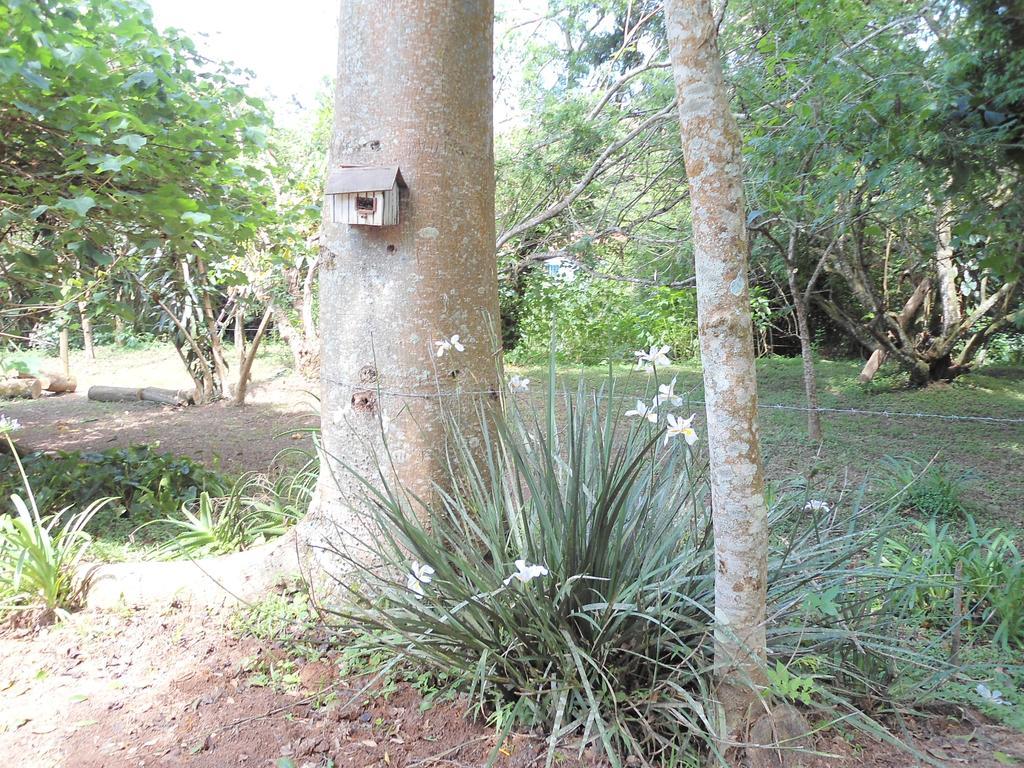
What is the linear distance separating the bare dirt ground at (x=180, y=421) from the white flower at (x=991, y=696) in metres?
3.16

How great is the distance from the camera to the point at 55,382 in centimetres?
980

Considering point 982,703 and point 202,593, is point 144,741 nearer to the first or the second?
point 202,593

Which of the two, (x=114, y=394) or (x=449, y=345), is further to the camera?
(x=114, y=394)

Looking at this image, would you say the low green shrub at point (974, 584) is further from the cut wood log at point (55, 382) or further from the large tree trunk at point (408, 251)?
the cut wood log at point (55, 382)

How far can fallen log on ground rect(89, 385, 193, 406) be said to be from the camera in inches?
336

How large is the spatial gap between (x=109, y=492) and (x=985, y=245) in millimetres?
5604

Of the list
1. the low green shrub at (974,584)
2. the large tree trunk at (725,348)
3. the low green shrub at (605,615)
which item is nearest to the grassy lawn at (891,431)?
the low green shrub at (974,584)

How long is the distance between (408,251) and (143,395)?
26.7 feet

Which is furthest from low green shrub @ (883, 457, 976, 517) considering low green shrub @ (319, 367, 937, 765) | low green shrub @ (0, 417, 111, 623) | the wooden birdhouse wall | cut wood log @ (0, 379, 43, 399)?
cut wood log @ (0, 379, 43, 399)

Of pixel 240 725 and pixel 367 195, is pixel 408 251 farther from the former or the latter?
pixel 240 725

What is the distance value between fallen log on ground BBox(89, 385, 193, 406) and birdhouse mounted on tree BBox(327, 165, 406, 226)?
288 inches

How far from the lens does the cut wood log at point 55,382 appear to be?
31.9ft

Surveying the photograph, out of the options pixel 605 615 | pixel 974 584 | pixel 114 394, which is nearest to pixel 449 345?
pixel 605 615

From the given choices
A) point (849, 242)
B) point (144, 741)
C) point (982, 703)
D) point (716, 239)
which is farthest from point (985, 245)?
point (144, 741)
